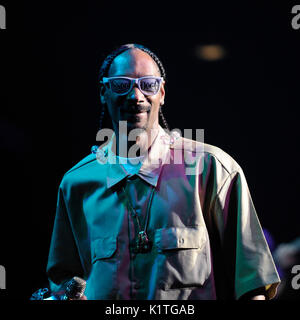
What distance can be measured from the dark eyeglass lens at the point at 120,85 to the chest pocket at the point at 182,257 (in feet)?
1.79

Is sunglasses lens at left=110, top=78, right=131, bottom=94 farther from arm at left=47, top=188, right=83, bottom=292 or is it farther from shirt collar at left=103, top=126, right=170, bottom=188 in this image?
arm at left=47, top=188, right=83, bottom=292

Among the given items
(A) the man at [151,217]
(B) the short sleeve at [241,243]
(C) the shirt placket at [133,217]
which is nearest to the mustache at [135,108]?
(A) the man at [151,217]

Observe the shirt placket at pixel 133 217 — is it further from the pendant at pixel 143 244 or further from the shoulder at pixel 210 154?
the shoulder at pixel 210 154

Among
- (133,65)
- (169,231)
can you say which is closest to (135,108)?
(133,65)

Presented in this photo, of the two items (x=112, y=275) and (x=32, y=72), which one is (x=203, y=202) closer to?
(x=112, y=275)

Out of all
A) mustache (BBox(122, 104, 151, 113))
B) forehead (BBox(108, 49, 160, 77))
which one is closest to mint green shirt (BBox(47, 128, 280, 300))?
mustache (BBox(122, 104, 151, 113))

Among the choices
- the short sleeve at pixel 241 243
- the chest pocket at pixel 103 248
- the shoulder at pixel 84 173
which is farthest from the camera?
the shoulder at pixel 84 173

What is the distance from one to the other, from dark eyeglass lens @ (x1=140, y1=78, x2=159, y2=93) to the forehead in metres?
0.03

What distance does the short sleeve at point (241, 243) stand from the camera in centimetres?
161

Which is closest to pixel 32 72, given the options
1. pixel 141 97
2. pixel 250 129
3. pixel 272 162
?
pixel 141 97

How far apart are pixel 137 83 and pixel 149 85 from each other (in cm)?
5

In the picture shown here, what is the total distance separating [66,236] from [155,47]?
950 millimetres

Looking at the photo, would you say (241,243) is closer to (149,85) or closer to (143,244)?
(143,244)

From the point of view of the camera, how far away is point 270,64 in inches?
82.4
